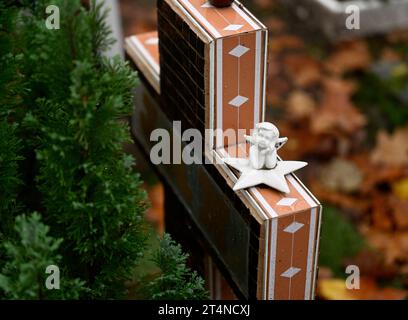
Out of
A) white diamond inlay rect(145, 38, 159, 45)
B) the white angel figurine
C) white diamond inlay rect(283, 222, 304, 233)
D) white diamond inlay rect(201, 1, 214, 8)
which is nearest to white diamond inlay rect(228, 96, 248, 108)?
the white angel figurine

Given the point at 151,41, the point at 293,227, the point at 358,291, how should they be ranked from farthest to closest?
1. the point at 358,291
2. the point at 151,41
3. the point at 293,227

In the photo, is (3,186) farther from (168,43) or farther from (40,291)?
(168,43)

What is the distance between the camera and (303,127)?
431 centimetres

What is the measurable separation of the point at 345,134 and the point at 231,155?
2048 mm

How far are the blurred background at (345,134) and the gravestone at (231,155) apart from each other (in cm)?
118

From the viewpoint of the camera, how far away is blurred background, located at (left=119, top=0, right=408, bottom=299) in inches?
140

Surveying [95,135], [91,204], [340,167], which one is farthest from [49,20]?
[340,167]

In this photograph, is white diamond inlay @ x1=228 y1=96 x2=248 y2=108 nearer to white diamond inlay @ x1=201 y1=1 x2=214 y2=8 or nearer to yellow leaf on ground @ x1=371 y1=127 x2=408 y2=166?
white diamond inlay @ x1=201 y1=1 x2=214 y2=8

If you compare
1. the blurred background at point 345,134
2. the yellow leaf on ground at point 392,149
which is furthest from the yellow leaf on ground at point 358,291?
the yellow leaf on ground at point 392,149

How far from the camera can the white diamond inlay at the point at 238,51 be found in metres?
2.12

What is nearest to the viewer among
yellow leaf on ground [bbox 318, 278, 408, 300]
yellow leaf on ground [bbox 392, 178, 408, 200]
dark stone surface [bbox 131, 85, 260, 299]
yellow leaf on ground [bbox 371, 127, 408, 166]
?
dark stone surface [bbox 131, 85, 260, 299]

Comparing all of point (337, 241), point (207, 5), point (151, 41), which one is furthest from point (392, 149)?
point (207, 5)

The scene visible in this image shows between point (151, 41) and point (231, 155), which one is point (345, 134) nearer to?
point (151, 41)

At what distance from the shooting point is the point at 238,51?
213 centimetres
